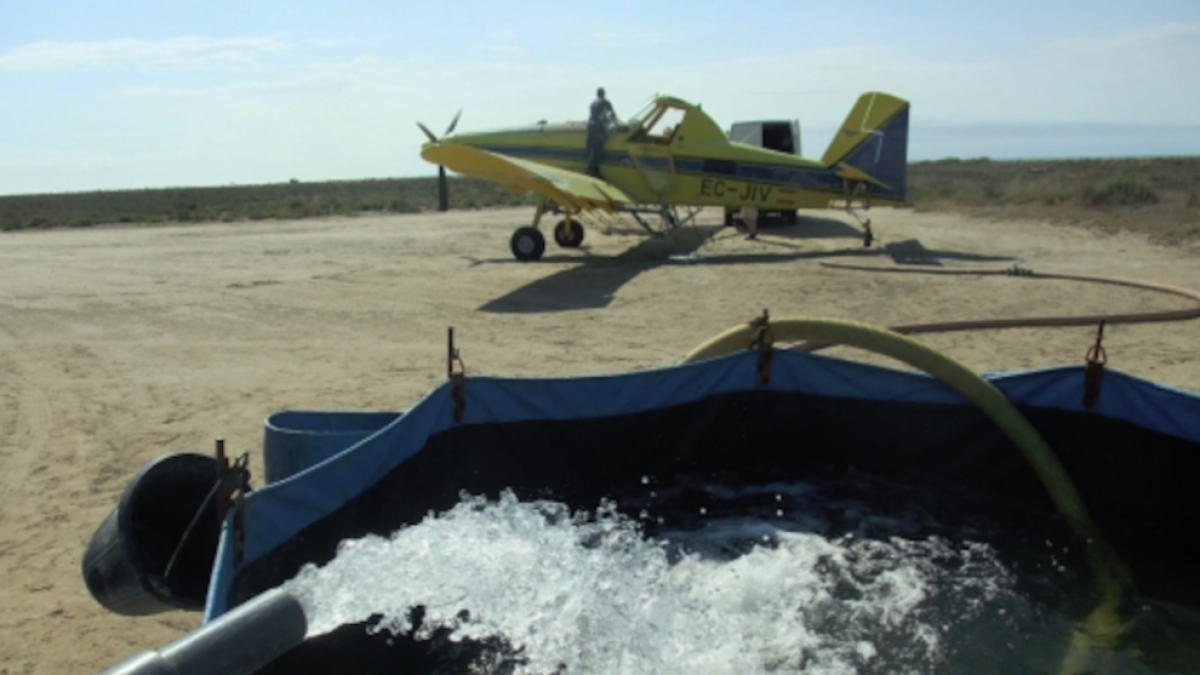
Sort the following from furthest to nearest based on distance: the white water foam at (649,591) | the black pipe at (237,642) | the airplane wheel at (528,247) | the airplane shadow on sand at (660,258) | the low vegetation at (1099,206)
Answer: the low vegetation at (1099,206) < the airplane wheel at (528,247) < the airplane shadow on sand at (660,258) < the white water foam at (649,591) < the black pipe at (237,642)

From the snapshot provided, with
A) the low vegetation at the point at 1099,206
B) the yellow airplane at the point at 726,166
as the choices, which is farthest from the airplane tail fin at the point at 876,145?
the low vegetation at the point at 1099,206

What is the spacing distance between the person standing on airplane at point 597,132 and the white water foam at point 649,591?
37.3 ft

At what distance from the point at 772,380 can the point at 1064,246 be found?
12.3 m

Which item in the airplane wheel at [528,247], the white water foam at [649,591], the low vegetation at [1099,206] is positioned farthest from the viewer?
the low vegetation at [1099,206]

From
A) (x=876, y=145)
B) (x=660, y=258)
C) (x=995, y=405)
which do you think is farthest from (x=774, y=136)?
(x=995, y=405)

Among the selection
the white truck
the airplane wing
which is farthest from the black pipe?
the white truck

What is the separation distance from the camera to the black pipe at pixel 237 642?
2074 millimetres

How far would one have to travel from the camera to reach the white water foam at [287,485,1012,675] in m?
3.52

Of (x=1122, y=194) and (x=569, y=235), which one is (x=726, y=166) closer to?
(x=569, y=235)

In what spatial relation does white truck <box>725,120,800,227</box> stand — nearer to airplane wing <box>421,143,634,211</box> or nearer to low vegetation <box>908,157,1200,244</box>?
low vegetation <box>908,157,1200,244</box>

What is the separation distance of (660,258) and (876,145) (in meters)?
4.09

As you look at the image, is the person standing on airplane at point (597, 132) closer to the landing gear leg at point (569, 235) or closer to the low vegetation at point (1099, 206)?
the landing gear leg at point (569, 235)

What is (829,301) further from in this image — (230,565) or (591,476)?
(230,565)

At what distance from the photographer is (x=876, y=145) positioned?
15.2 metres
